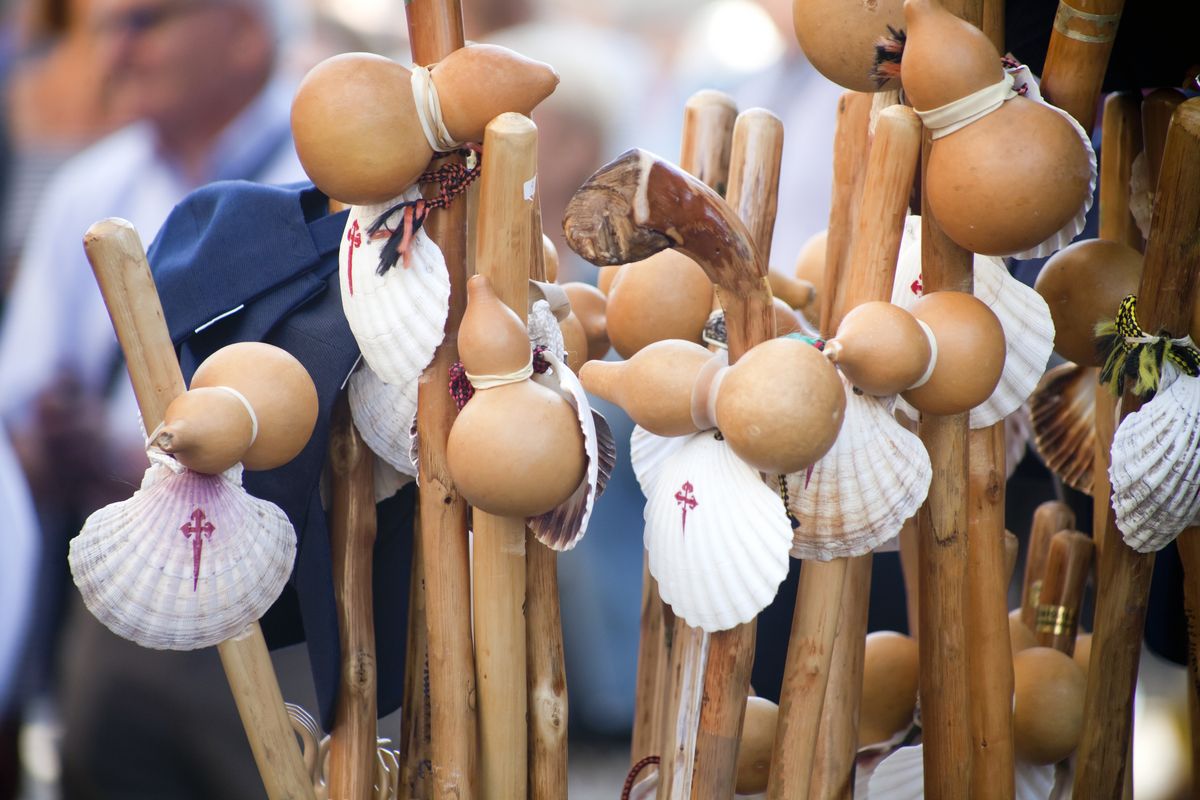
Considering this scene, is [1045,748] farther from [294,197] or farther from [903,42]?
[294,197]

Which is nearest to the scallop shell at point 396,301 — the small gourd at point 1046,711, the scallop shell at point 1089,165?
the scallop shell at point 1089,165

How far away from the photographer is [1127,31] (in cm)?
57

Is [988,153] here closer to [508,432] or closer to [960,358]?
[960,358]

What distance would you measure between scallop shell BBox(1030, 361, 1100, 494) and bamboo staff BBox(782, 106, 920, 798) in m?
0.21

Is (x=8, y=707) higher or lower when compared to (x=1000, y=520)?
lower

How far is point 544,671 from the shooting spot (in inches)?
20.1

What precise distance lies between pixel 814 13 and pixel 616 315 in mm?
180

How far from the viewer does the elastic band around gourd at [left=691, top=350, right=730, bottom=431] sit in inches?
16.8

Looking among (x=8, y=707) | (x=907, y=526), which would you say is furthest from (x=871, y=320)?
(x=8, y=707)

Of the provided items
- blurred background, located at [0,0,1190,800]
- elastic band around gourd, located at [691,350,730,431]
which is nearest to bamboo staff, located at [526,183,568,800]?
elastic band around gourd, located at [691,350,730,431]

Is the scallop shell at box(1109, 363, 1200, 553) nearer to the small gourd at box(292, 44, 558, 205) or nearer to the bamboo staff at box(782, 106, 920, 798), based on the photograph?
the bamboo staff at box(782, 106, 920, 798)

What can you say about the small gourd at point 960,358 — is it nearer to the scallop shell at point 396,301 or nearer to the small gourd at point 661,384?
the small gourd at point 661,384

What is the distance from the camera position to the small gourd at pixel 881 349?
0.42m

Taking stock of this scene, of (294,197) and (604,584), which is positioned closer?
(294,197)
